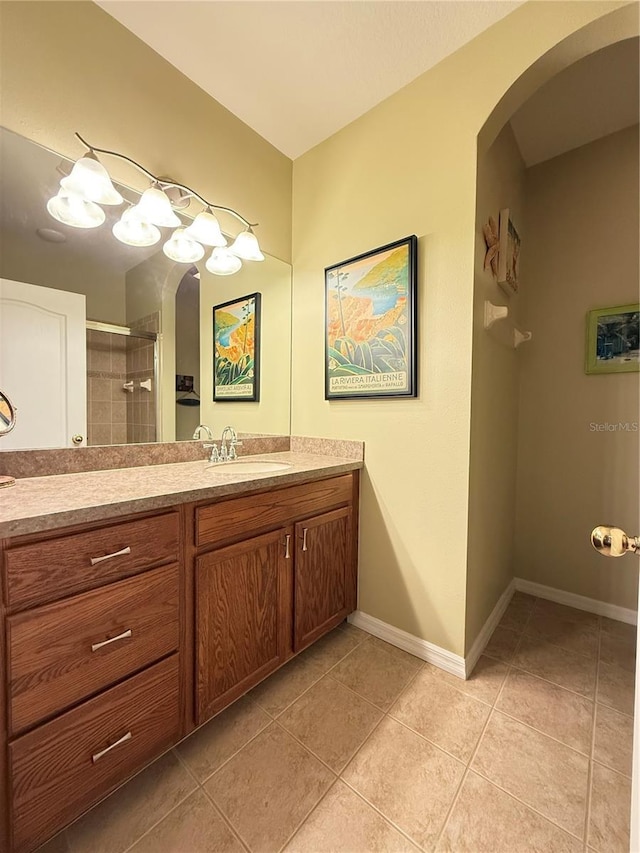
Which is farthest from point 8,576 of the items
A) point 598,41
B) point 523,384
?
Answer: point 523,384

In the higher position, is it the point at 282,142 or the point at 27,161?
the point at 282,142

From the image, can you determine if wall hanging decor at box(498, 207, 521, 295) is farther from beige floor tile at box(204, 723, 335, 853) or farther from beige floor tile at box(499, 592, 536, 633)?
beige floor tile at box(204, 723, 335, 853)

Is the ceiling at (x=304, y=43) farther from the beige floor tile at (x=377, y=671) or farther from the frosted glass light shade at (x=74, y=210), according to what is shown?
the beige floor tile at (x=377, y=671)

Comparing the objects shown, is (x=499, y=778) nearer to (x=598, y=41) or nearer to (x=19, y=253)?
(x=19, y=253)

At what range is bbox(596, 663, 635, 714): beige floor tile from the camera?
1315mm

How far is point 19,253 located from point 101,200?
0.34m

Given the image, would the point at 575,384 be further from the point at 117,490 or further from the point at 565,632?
the point at 117,490

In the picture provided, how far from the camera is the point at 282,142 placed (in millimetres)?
1922

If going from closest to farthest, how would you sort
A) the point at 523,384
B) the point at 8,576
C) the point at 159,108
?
the point at 8,576 < the point at 159,108 < the point at 523,384

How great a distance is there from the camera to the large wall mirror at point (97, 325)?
45.9 inches

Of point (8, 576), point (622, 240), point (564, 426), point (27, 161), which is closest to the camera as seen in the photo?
point (8, 576)

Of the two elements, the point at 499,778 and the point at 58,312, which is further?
the point at 58,312

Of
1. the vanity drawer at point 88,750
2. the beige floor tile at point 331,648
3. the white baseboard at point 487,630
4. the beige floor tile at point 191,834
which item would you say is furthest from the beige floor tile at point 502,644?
the vanity drawer at point 88,750

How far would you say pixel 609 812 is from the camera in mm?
950
